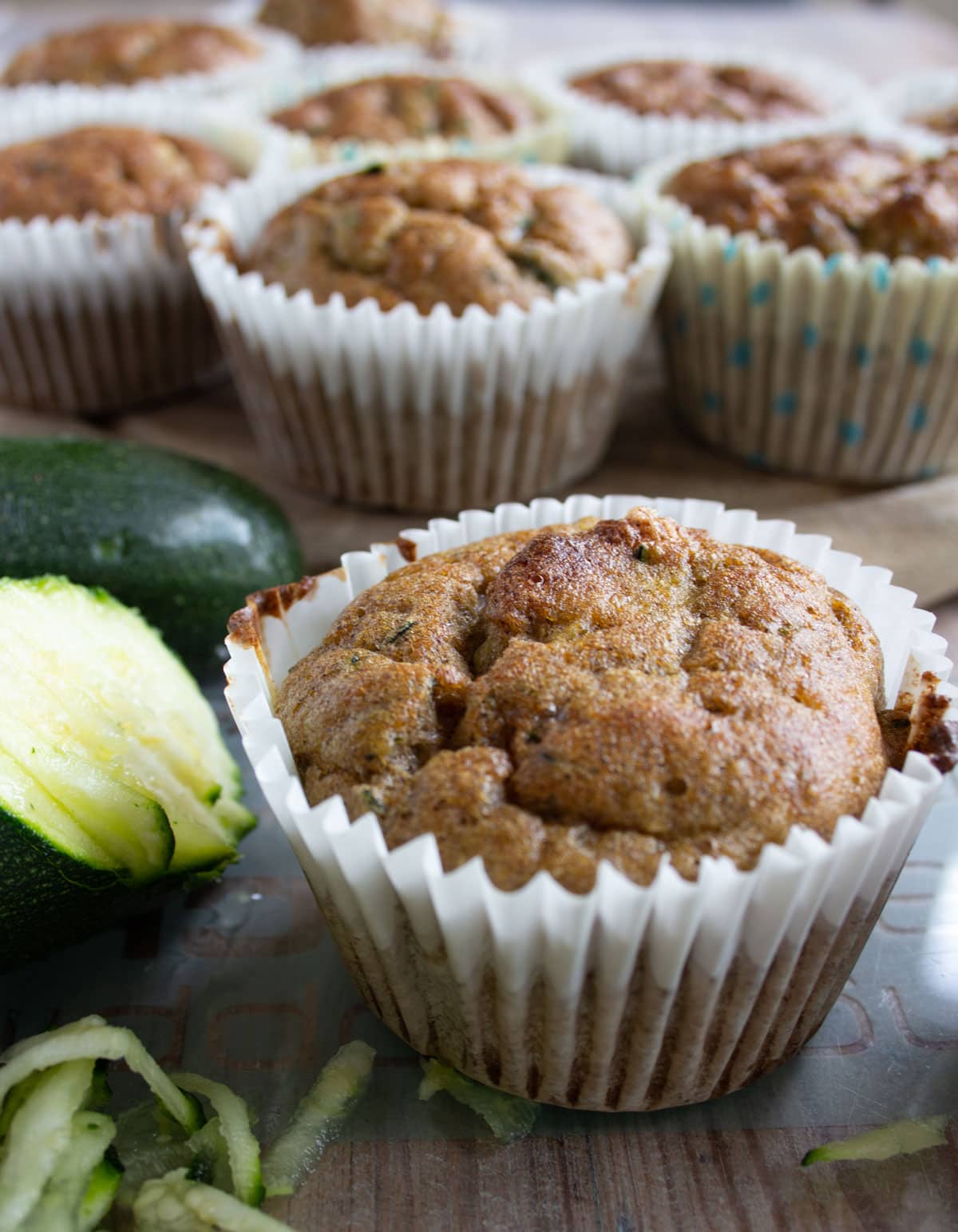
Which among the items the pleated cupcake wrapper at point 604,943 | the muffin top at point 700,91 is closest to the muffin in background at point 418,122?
the muffin top at point 700,91

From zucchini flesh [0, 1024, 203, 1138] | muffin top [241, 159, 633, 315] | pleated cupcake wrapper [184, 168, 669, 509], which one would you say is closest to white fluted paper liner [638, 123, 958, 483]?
pleated cupcake wrapper [184, 168, 669, 509]

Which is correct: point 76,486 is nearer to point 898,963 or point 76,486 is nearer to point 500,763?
point 500,763

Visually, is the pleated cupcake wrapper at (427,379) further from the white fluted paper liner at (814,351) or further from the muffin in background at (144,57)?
the muffin in background at (144,57)

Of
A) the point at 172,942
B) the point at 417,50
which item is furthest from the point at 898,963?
the point at 417,50

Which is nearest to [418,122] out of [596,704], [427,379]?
[427,379]

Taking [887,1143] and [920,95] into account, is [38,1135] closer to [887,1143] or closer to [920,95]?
[887,1143]

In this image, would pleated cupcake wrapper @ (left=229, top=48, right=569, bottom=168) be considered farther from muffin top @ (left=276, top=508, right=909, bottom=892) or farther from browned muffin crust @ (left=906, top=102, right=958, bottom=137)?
muffin top @ (left=276, top=508, right=909, bottom=892)
